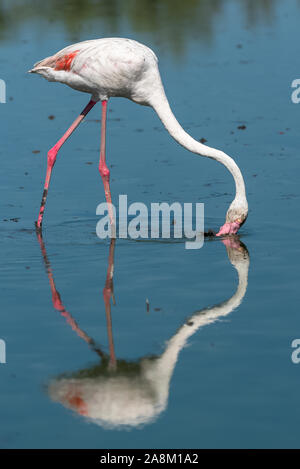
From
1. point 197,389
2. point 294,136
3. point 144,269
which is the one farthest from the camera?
point 294,136

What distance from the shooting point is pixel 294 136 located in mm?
12453

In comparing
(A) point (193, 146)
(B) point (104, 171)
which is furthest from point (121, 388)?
→ (B) point (104, 171)

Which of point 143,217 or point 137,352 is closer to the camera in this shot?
point 137,352

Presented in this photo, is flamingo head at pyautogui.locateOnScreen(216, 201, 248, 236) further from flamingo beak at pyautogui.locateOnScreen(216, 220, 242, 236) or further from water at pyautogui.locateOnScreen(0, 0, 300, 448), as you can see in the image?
water at pyautogui.locateOnScreen(0, 0, 300, 448)

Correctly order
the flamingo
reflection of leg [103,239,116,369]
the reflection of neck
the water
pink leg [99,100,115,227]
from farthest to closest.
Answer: pink leg [99,100,115,227]
the flamingo
reflection of leg [103,239,116,369]
the reflection of neck
the water

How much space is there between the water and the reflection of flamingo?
0.5 inches

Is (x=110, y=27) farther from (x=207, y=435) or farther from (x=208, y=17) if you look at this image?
(x=207, y=435)

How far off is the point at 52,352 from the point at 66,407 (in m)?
0.86

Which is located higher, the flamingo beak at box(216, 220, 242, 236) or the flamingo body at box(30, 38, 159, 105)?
the flamingo body at box(30, 38, 159, 105)

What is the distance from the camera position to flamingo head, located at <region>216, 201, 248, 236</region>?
356 inches

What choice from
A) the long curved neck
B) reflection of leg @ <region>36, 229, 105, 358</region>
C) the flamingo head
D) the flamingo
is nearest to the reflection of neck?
reflection of leg @ <region>36, 229, 105, 358</region>

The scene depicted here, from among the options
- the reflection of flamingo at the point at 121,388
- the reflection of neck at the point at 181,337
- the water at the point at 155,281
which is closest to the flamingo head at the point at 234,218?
the water at the point at 155,281

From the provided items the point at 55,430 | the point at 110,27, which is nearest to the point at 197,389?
the point at 55,430
